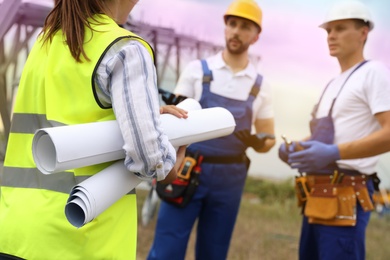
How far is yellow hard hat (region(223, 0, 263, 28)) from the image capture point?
133 inches

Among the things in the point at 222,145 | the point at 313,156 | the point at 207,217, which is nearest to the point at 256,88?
the point at 222,145

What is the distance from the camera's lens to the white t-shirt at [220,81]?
333cm

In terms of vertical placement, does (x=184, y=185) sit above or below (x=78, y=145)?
below

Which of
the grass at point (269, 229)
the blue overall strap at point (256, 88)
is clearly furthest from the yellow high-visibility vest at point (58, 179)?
the grass at point (269, 229)

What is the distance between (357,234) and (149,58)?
1.74m

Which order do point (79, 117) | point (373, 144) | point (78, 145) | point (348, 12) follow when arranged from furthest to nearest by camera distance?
Answer: point (348, 12), point (373, 144), point (79, 117), point (78, 145)

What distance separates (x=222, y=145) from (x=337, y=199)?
2.33 ft

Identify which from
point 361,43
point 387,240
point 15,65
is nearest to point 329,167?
point 361,43

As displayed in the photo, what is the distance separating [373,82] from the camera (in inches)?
113

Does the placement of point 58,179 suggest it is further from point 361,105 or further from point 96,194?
point 361,105

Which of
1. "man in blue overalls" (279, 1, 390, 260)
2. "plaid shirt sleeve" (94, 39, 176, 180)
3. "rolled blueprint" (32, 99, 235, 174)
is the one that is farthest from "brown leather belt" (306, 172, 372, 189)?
"plaid shirt sleeve" (94, 39, 176, 180)

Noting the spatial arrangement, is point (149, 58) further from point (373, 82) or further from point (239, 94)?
point (239, 94)

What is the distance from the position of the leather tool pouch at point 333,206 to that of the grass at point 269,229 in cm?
194

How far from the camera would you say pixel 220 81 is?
334cm
